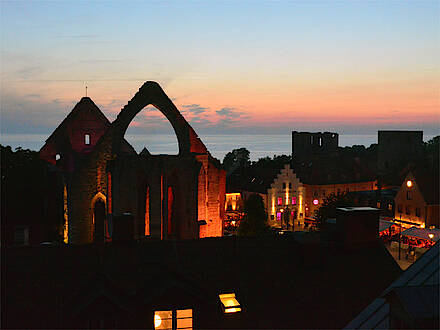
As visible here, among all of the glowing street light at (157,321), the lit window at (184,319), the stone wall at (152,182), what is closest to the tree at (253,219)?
the stone wall at (152,182)

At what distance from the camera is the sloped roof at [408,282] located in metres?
11.8

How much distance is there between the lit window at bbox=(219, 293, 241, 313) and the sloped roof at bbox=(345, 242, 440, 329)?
12.3ft

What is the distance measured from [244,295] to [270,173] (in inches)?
2125

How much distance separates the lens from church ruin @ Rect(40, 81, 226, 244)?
36.1m

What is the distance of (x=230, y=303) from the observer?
50.3 feet

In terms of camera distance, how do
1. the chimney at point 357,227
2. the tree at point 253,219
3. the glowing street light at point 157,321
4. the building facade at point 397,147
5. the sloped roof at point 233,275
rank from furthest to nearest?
1. the building facade at point 397,147
2. the tree at point 253,219
3. the chimney at point 357,227
4. the sloped roof at point 233,275
5. the glowing street light at point 157,321

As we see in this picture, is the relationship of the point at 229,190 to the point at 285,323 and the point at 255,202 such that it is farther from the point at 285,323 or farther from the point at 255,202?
the point at 285,323

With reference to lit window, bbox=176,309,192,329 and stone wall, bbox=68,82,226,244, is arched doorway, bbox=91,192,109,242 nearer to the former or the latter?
stone wall, bbox=68,82,226,244

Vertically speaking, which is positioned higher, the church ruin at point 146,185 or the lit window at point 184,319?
the church ruin at point 146,185

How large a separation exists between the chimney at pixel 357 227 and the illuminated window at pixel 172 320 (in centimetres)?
727

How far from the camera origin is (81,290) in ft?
48.1

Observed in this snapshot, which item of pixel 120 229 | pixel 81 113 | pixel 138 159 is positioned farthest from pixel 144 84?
pixel 120 229

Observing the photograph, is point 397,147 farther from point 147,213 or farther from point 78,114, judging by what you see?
point 78,114

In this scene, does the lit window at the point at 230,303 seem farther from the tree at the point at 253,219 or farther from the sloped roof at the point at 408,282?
the tree at the point at 253,219
